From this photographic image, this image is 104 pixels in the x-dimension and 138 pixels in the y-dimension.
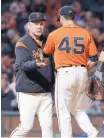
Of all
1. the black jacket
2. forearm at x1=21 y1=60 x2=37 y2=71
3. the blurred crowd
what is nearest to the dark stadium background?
the blurred crowd

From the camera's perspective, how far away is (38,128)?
962 cm

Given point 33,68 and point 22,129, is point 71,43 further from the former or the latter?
point 22,129

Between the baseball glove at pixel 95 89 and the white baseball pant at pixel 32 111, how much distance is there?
560 mm

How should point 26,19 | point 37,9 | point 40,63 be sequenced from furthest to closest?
point 37,9, point 26,19, point 40,63

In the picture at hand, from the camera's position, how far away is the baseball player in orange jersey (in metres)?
6.86

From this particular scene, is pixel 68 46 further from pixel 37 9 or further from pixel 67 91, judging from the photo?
pixel 37 9

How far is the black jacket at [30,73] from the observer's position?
705 centimetres

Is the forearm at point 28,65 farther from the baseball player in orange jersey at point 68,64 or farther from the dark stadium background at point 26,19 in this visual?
the dark stadium background at point 26,19

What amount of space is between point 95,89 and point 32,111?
839 mm

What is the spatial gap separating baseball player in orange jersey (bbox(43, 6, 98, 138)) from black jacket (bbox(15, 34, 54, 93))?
234 millimetres

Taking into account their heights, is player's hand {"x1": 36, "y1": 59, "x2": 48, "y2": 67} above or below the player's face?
below

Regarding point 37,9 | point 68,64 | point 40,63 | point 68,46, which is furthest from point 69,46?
point 37,9

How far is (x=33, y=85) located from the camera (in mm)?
7086

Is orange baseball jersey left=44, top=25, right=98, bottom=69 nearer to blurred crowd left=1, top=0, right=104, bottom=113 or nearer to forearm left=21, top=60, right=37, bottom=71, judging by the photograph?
forearm left=21, top=60, right=37, bottom=71
